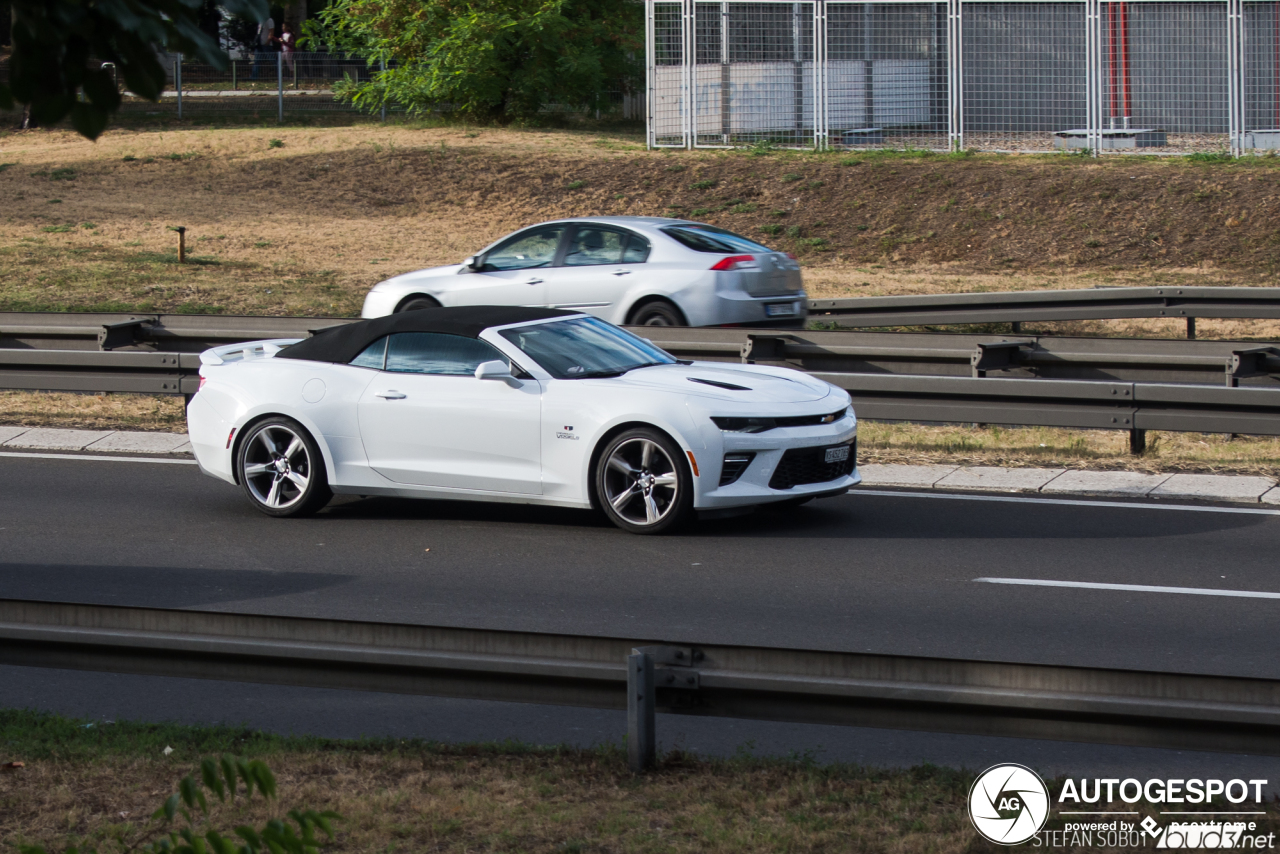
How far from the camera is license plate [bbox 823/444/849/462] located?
31.0 feet

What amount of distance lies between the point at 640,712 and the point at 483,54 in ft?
105

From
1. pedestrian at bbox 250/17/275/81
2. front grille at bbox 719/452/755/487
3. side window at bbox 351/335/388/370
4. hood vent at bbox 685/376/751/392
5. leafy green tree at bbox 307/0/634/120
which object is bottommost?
front grille at bbox 719/452/755/487

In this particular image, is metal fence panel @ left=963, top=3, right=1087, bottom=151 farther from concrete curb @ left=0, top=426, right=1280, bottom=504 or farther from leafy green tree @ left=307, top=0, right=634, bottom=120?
concrete curb @ left=0, top=426, right=1280, bottom=504

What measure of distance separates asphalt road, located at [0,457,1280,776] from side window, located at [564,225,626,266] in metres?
5.71

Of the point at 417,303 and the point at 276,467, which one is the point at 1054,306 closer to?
the point at 417,303

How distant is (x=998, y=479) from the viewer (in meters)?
11.1

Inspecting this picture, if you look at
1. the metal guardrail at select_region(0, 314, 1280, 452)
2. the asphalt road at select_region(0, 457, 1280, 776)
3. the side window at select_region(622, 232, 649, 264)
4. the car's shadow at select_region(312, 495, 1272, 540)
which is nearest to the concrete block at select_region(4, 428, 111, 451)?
the metal guardrail at select_region(0, 314, 1280, 452)

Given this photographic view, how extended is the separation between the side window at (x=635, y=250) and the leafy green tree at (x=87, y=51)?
1299 cm

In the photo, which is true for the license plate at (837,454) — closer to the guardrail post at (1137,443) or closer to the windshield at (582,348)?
the windshield at (582,348)

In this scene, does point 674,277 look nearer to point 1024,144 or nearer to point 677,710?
point 677,710

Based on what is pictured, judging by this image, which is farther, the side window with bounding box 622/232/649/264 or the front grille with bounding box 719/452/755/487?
the side window with bounding box 622/232/649/264

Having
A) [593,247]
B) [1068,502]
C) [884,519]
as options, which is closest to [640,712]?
[884,519]

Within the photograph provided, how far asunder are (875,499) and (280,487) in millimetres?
3987
